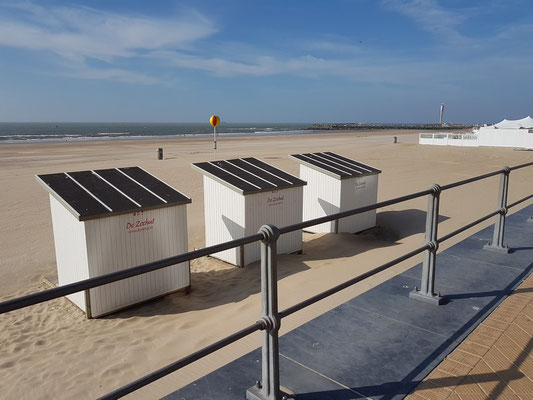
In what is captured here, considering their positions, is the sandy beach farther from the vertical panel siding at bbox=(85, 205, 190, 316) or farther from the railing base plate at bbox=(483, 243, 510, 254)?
the railing base plate at bbox=(483, 243, 510, 254)

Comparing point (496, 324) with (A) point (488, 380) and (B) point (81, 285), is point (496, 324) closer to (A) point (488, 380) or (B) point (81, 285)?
(A) point (488, 380)

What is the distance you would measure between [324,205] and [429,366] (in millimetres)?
7477

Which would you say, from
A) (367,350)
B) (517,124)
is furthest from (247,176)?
(517,124)

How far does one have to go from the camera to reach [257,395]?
2488 mm

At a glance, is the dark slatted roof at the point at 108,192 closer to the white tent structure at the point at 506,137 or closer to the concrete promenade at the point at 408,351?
the concrete promenade at the point at 408,351

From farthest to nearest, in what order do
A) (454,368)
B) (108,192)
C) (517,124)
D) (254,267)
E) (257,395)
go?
(517,124), (254,267), (108,192), (454,368), (257,395)

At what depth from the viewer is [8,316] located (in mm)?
6090

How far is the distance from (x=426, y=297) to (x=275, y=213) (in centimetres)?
467

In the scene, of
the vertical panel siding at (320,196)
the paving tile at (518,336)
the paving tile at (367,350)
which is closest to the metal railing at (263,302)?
the paving tile at (367,350)

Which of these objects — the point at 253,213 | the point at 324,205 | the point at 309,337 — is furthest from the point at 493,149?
the point at 309,337

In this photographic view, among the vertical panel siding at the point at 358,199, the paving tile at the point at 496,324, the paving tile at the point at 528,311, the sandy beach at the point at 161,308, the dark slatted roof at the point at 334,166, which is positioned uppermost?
the dark slatted roof at the point at 334,166

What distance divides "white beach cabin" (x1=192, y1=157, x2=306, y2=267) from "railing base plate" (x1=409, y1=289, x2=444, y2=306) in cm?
413

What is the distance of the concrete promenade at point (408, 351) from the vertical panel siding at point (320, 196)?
5.68 m

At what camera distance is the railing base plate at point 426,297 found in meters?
3.85
